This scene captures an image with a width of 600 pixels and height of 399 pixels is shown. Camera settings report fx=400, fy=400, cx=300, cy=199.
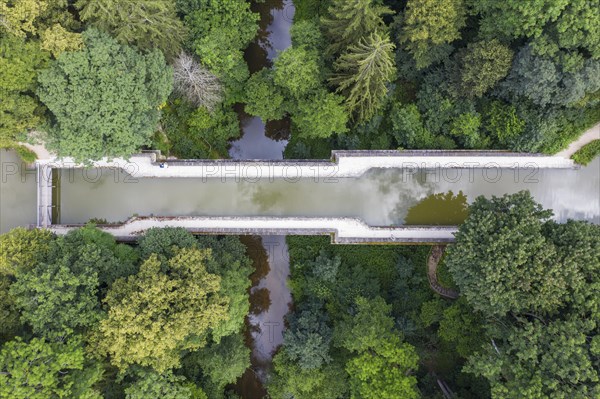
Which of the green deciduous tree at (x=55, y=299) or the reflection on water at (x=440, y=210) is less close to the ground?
the reflection on water at (x=440, y=210)

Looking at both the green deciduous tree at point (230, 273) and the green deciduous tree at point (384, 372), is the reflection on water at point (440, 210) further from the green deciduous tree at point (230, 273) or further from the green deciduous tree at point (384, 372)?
the green deciduous tree at point (230, 273)

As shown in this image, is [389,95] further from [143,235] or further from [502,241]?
[143,235]

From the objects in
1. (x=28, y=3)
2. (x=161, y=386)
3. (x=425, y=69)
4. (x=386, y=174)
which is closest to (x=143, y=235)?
(x=161, y=386)

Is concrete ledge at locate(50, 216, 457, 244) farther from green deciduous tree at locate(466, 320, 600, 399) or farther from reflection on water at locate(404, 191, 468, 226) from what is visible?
green deciduous tree at locate(466, 320, 600, 399)

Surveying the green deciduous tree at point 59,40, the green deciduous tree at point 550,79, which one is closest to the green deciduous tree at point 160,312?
the green deciduous tree at point 59,40

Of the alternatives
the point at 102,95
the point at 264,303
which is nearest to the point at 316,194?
the point at 264,303

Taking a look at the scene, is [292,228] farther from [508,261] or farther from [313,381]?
[508,261]
